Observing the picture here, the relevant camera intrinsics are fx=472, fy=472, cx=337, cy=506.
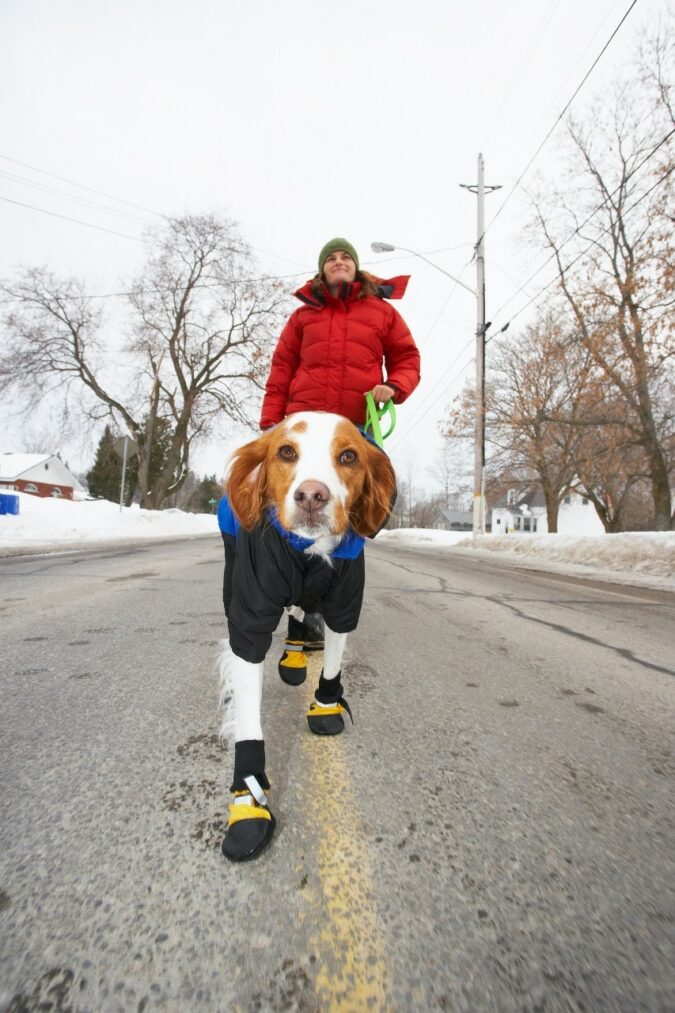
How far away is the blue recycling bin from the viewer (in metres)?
14.9

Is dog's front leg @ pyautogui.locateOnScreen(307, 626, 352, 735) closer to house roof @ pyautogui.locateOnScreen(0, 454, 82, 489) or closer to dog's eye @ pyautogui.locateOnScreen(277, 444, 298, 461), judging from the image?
dog's eye @ pyautogui.locateOnScreen(277, 444, 298, 461)

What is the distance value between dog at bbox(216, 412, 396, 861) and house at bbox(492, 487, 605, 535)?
59.5 meters

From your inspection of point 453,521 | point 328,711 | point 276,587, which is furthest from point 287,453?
point 453,521

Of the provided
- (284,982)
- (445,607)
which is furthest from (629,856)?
(445,607)

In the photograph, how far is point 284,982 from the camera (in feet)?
2.60

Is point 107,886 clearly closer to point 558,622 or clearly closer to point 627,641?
point 627,641

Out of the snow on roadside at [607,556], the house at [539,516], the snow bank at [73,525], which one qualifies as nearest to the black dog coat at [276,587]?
the snow on roadside at [607,556]

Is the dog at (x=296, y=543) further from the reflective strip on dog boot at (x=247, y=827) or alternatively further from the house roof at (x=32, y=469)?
the house roof at (x=32, y=469)

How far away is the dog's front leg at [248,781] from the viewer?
1145mm

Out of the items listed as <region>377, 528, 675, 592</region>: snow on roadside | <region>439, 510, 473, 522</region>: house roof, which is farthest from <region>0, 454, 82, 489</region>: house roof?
<region>377, 528, 675, 592</region>: snow on roadside

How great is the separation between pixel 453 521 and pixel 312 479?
8007 centimetres

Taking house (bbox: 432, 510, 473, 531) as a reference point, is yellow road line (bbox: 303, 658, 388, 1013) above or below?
below

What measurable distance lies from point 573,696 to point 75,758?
2.19 metres

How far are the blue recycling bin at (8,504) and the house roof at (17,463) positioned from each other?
46.5 meters
